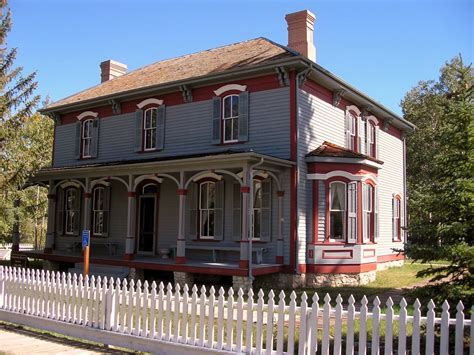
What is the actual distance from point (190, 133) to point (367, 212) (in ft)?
21.8

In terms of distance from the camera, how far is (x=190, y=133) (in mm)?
17734

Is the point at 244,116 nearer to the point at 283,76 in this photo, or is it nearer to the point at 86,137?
the point at 283,76

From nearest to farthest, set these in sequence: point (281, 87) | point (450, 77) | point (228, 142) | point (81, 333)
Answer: point (81, 333), point (281, 87), point (228, 142), point (450, 77)

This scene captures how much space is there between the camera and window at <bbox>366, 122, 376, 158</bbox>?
1995 centimetres

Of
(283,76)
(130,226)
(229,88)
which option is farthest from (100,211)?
(283,76)

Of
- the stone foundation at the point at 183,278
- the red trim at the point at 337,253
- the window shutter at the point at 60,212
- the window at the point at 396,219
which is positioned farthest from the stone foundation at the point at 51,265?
the window at the point at 396,219

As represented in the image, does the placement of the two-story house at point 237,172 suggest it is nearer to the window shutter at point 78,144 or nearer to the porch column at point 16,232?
the window shutter at point 78,144

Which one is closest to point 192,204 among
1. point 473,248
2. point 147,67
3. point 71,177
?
point 71,177

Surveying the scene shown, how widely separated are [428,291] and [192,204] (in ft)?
36.8

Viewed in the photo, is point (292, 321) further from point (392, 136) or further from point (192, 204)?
point (392, 136)

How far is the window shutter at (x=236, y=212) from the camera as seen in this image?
16.1 metres

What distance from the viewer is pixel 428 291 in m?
7.10

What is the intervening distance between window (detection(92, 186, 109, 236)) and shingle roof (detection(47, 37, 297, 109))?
395 cm

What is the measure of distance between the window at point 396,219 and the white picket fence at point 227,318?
1392 centimetres
